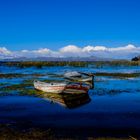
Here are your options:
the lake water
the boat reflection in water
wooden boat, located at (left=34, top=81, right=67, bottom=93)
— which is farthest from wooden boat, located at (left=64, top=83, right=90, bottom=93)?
the lake water

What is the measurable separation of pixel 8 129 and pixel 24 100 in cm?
1267

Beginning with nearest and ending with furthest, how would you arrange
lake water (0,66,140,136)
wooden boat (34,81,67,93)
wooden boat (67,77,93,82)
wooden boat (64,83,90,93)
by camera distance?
lake water (0,66,140,136) → wooden boat (64,83,90,93) → wooden boat (34,81,67,93) → wooden boat (67,77,93,82)

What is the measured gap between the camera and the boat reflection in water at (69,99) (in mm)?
31552

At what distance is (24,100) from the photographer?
1318 inches

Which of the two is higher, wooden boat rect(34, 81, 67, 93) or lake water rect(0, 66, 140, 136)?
wooden boat rect(34, 81, 67, 93)

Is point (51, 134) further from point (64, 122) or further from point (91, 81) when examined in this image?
point (91, 81)

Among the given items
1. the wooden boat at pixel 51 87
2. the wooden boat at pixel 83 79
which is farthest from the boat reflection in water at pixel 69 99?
the wooden boat at pixel 83 79

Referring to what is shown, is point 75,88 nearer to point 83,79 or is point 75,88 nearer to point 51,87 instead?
point 51,87

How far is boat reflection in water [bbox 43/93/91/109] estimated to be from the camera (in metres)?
31.6

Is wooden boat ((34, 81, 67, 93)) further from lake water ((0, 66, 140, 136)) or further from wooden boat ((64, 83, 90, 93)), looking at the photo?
lake water ((0, 66, 140, 136))

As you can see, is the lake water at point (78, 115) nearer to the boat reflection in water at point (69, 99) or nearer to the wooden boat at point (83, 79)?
the boat reflection in water at point (69, 99)

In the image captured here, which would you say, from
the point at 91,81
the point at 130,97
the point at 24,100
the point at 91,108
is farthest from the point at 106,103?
the point at 91,81

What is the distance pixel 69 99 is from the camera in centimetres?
3462

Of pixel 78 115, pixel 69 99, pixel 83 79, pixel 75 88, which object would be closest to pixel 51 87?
pixel 75 88
